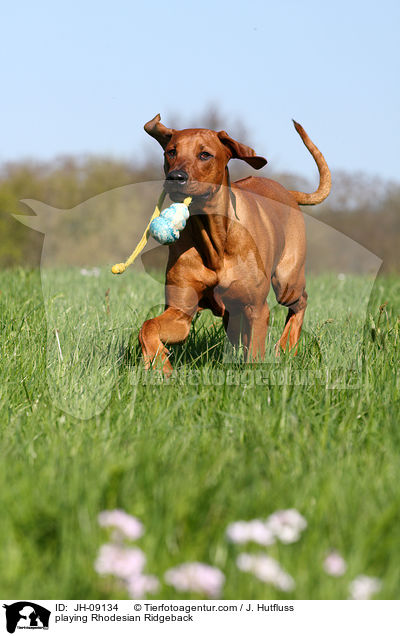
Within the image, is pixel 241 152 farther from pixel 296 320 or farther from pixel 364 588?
pixel 364 588

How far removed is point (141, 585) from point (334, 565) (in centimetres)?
48

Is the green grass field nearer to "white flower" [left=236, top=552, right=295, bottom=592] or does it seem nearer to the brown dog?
"white flower" [left=236, top=552, right=295, bottom=592]

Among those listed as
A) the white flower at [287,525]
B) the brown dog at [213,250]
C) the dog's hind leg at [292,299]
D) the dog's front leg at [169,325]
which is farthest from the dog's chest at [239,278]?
the white flower at [287,525]

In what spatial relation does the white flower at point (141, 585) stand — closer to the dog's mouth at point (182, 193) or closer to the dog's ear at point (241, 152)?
the dog's mouth at point (182, 193)

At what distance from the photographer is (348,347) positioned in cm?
397

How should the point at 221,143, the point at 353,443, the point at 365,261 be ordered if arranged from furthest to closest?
the point at 365,261, the point at 221,143, the point at 353,443

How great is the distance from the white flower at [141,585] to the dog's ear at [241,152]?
96.0 inches

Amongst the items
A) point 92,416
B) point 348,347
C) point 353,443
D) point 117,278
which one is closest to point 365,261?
point 348,347

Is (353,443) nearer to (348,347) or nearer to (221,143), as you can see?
(348,347)

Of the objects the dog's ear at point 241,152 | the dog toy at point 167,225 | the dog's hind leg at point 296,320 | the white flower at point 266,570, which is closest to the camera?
the white flower at point 266,570

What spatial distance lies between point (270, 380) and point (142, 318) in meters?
1.27
